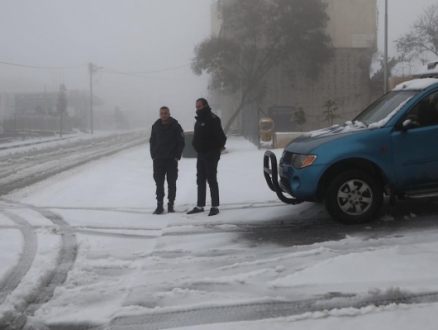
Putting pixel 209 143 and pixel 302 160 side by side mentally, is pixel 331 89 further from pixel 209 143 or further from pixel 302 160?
pixel 302 160

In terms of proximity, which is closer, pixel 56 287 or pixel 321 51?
pixel 56 287

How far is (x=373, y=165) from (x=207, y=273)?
2796 millimetres

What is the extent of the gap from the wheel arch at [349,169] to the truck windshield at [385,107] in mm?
602

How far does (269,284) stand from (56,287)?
190 cm

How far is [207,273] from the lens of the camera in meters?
5.49

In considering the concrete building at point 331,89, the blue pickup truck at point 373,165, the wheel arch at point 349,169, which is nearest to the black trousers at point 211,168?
the blue pickup truck at point 373,165

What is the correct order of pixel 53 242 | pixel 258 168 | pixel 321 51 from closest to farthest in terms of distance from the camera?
pixel 53 242
pixel 258 168
pixel 321 51

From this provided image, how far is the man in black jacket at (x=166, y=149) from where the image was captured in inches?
354

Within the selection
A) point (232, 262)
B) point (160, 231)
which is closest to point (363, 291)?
point (232, 262)

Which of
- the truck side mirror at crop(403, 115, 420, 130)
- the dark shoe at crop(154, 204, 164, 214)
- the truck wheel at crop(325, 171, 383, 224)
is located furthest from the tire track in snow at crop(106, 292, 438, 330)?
the dark shoe at crop(154, 204, 164, 214)

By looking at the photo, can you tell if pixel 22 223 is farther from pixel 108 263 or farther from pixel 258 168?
pixel 258 168

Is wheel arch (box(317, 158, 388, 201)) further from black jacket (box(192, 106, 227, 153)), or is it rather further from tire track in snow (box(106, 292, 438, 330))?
tire track in snow (box(106, 292, 438, 330))

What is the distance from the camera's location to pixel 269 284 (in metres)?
5.04

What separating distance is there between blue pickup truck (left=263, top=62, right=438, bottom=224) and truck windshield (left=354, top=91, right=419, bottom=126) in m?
0.18
